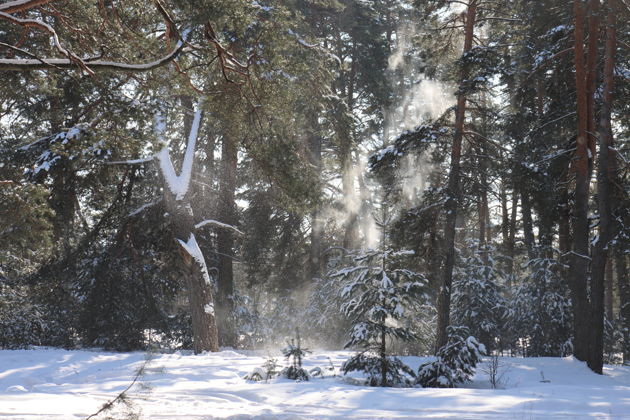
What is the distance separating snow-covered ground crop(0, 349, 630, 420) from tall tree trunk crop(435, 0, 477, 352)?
4079mm

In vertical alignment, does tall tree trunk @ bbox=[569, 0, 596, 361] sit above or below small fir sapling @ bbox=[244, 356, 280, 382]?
above

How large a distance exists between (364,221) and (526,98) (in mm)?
8265

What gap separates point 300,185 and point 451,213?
12.3ft

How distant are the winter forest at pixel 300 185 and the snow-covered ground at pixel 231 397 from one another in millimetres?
173

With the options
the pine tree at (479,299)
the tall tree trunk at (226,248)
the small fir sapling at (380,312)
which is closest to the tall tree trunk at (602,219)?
the small fir sapling at (380,312)

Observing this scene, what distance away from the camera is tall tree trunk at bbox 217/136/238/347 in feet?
53.9

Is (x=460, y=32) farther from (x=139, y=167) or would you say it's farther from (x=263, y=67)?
(x=139, y=167)

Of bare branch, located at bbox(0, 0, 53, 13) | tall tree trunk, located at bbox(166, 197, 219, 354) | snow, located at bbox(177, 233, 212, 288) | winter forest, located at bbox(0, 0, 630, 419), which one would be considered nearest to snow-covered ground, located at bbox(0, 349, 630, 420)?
winter forest, located at bbox(0, 0, 630, 419)

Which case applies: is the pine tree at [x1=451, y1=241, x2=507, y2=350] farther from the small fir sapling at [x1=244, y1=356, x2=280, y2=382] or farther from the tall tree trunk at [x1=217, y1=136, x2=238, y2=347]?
the small fir sapling at [x1=244, y1=356, x2=280, y2=382]

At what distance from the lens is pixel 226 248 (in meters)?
17.0

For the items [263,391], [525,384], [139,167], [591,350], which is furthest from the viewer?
[139,167]

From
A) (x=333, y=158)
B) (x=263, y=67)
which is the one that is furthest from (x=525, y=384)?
(x=333, y=158)

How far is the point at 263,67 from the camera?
9125mm

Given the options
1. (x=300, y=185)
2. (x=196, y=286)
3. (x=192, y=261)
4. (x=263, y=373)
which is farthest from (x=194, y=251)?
(x=263, y=373)
